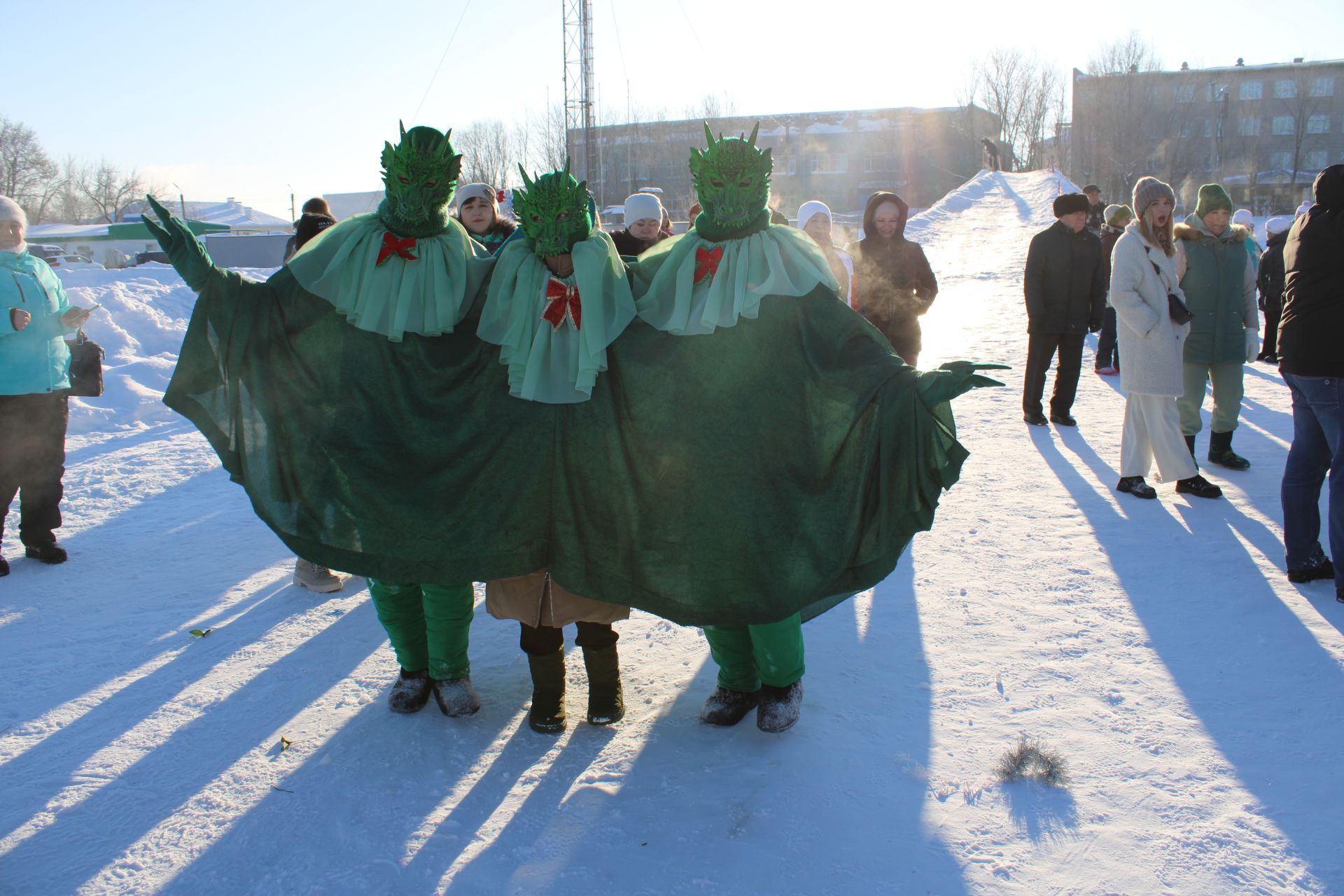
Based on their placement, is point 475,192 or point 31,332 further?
point 31,332

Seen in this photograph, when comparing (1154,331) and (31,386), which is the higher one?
(1154,331)

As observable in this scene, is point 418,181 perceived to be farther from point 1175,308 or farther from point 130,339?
point 130,339

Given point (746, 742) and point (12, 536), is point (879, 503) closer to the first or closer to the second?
point (746, 742)

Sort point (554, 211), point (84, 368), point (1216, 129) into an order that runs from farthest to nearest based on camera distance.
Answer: point (1216, 129) → point (84, 368) → point (554, 211)

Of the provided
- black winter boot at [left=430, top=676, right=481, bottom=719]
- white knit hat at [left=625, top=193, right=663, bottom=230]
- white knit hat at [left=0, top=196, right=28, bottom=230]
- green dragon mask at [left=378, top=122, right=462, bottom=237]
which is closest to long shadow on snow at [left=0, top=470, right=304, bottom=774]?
black winter boot at [left=430, top=676, right=481, bottom=719]

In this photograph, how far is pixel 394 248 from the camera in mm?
3082

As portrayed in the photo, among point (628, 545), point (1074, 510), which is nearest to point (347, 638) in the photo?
point (628, 545)

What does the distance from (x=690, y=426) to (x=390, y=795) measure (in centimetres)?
150

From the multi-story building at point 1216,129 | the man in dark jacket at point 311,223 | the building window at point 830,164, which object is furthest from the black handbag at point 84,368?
the building window at point 830,164

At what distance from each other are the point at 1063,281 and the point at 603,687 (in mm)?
5710

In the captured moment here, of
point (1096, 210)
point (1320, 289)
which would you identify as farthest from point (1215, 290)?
point (1096, 210)

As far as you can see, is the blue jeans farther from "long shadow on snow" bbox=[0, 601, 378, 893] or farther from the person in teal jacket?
the person in teal jacket

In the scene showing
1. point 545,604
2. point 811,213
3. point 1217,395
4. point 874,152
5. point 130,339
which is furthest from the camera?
point 874,152

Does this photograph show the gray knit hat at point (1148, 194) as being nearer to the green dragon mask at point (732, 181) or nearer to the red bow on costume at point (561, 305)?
the green dragon mask at point (732, 181)
